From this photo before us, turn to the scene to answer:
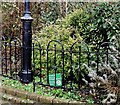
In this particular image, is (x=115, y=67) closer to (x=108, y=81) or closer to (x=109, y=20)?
(x=108, y=81)

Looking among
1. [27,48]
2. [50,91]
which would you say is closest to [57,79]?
[50,91]

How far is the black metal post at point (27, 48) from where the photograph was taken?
16.1 ft

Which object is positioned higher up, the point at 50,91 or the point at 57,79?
the point at 57,79

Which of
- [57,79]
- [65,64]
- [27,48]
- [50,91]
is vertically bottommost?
[50,91]

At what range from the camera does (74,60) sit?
15.7 feet

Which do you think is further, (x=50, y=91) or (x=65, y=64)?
(x=65, y=64)

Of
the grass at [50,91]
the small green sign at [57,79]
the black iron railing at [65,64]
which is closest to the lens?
the grass at [50,91]

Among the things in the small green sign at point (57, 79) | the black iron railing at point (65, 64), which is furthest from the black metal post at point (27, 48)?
the small green sign at point (57, 79)

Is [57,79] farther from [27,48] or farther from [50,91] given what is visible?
[27,48]

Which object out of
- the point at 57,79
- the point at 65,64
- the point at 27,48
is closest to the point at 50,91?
the point at 57,79

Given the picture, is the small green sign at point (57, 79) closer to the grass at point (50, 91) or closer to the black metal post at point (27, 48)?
the grass at point (50, 91)

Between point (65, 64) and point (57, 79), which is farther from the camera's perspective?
point (65, 64)

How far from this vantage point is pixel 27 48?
4.93 metres

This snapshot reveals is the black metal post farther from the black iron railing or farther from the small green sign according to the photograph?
the small green sign
